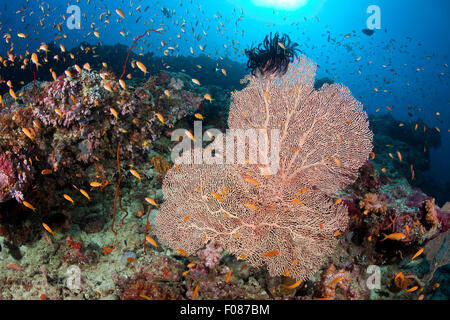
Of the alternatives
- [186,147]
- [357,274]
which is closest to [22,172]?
[186,147]

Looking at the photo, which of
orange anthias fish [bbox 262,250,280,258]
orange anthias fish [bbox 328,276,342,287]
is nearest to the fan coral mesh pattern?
orange anthias fish [bbox 262,250,280,258]

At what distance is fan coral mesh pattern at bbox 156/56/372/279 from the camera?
3.64 metres

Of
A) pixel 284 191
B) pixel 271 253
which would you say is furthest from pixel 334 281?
pixel 284 191

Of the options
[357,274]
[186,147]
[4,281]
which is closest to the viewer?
[4,281]

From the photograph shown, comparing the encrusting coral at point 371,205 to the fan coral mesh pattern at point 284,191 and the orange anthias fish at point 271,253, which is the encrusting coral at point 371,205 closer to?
the fan coral mesh pattern at point 284,191

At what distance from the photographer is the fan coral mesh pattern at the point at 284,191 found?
364 cm

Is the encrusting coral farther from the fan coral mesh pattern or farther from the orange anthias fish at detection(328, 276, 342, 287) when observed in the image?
the orange anthias fish at detection(328, 276, 342, 287)

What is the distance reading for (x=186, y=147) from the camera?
6.30 metres

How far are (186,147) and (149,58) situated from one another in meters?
18.3

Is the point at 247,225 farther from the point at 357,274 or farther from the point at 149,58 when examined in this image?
the point at 149,58

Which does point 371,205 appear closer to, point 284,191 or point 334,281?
point 334,281

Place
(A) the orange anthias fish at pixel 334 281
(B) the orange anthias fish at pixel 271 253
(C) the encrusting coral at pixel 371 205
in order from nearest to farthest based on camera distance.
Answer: (B) the orange anthias fish at pixel 271 253
(A) the orange anthias fish at pixel 334 281
(C) the encrusting coral at pixel 371 205

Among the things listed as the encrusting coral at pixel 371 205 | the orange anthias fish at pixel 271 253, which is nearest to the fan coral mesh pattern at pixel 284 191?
the orange anthias fish at pixel 271 253
